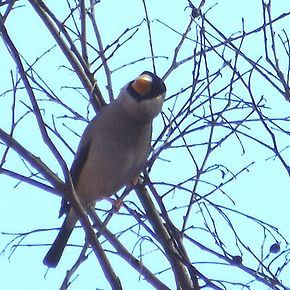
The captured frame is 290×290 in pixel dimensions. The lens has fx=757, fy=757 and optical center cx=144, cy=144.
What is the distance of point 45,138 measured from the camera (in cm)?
255

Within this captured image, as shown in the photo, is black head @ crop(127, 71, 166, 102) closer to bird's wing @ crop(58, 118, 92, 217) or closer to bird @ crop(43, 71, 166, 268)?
bird @ crop(43, 71, 166, 268)

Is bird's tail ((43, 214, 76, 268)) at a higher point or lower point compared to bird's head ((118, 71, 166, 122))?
lower

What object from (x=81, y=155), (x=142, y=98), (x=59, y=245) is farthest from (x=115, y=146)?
(x=59, y=245)

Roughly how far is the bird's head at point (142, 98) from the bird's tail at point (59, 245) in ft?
2.12

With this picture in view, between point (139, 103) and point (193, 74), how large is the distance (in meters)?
0.82

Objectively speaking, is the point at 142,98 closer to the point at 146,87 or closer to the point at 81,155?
the point at 146,87

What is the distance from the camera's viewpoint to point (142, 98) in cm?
399

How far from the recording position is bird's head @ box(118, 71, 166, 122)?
3.88 meters

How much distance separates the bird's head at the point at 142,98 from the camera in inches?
153

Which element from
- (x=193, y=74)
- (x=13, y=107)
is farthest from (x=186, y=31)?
(x=13, y=107)

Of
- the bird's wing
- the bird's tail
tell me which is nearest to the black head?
the bird's wing

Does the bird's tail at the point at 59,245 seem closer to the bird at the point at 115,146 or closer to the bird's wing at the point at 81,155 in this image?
the bird at the point at 115,146

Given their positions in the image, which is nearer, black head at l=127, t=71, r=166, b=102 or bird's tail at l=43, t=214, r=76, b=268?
bird's tail at l=43, t=214, r=76, b=268

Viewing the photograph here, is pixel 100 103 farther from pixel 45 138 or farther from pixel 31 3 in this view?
pixel 45 138
